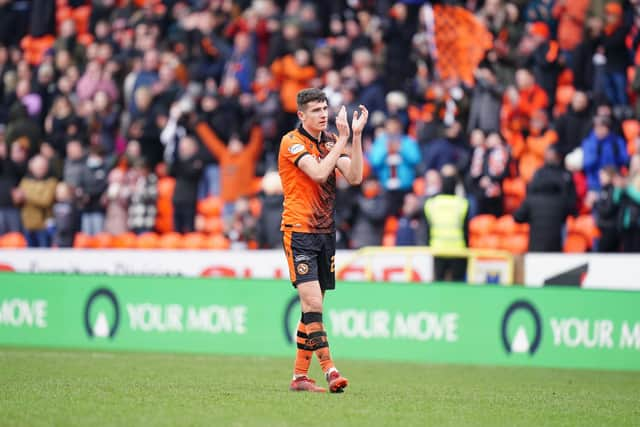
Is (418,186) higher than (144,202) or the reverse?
higher

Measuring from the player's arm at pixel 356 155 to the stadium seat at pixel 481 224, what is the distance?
8.76m

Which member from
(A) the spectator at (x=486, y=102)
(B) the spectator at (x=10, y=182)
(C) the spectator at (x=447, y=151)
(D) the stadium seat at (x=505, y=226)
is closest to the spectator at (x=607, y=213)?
(D) the stadium seat at (x=505, y=226)

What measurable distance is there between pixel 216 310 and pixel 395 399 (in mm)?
7523

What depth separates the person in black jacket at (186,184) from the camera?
21844 mm

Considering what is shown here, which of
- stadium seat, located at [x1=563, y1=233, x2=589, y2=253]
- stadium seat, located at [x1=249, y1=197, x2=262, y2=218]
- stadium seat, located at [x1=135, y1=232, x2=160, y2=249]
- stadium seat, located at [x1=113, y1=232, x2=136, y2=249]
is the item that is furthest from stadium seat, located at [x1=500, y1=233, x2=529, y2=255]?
stadium seat, located at [x1=113, y1=232, x2=136, y2=249]

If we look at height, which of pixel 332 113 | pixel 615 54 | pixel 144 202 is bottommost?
pixel 144 202

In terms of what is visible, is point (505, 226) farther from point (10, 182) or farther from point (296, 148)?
point (10, 182)

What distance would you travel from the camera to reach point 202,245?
2156 cm

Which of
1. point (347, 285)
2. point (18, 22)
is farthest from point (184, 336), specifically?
point (18, 22)

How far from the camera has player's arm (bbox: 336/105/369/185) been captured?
1007 cm

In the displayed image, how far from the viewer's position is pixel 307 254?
1045cm

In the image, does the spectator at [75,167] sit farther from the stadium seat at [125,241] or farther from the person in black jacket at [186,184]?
the person in black jacket at [186,184]

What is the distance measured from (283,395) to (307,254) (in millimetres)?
1217

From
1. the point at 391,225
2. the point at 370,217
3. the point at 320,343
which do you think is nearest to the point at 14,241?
the point at 370,217
